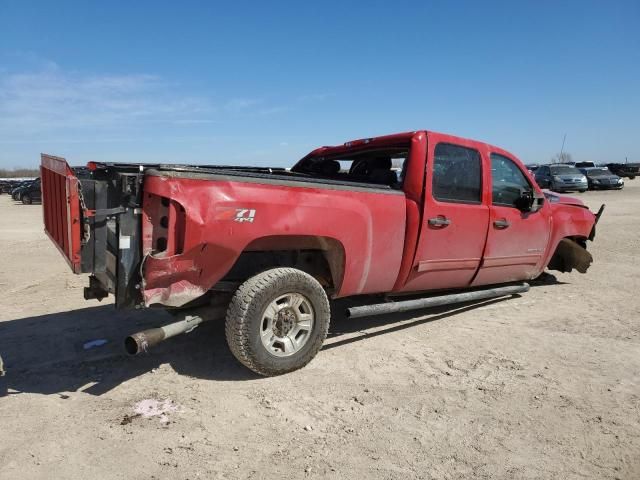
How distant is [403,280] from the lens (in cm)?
462

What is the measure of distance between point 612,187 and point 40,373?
105ft

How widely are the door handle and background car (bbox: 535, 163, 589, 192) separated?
2464 centimetres

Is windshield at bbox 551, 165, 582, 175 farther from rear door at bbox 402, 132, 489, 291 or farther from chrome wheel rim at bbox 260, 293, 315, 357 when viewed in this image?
chrome wheel rim at bbox 260, 293, 315, 357

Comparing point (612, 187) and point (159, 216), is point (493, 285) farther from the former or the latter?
point (612, 187)

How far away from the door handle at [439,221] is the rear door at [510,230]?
2.37 ft

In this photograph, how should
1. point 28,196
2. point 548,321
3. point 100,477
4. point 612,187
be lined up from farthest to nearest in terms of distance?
point 612,187, point 28,196, point 548,321, point 100,477

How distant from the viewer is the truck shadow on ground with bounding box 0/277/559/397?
12.6 feet

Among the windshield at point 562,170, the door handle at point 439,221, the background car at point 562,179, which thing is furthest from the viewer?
the windshield at point 562,170

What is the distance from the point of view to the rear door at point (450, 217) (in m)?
4.55

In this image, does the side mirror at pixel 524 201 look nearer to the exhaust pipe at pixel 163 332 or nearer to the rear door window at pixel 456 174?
the rear door window at pixel 456 174

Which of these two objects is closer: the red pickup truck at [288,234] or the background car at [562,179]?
the red pickup truck at [288,234]

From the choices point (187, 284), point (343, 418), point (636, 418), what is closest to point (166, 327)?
point (187, 284)

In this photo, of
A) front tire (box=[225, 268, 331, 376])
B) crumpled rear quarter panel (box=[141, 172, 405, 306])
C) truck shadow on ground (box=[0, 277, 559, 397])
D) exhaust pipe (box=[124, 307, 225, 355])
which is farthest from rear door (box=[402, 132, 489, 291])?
exhaust pipe (box=[124, 307, 225, 355])

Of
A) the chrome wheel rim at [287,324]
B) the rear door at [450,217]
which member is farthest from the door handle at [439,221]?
the chrome wheel rim at [287,324]
